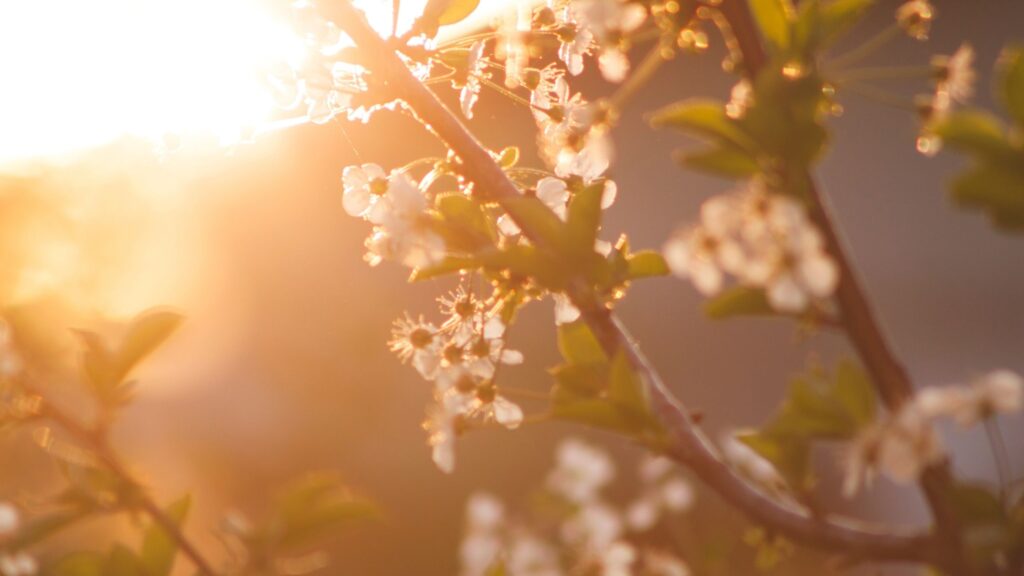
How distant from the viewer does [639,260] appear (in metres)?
0.79

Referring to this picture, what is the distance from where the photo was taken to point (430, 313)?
5438mm

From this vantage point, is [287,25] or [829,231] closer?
[829,231]

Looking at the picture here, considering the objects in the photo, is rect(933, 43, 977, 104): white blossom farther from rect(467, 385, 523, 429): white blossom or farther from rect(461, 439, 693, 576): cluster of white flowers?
rect(461, 439, 693, 576): cluster of white flowers

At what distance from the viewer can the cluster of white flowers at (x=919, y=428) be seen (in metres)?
0.48

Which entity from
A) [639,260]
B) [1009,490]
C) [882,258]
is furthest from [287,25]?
[882,258]

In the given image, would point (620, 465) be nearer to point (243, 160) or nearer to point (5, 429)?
point (243, 160)

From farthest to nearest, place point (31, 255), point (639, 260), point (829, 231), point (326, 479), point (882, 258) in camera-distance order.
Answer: point (882, 258), point (31, 255), point (326, 479), point (639, 260), point (829, 231)

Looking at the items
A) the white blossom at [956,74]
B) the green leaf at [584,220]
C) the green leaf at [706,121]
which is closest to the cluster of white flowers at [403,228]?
the green leaf at [584,220]

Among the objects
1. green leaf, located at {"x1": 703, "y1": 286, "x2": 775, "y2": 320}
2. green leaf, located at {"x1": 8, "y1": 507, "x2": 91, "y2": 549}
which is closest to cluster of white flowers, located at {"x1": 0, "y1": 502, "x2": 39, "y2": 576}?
green leaf, located at {"x1": 8, "y1": 507, "x2": 91, "y2": 549}

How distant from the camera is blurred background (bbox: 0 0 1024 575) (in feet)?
14.0

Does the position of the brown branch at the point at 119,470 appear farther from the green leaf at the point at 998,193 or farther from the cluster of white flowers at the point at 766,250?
the green leaf at the point at 998,193

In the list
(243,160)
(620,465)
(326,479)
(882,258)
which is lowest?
(882,258)

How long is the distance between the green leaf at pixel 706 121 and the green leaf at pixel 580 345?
28 cm

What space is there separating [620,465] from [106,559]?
129 inches
